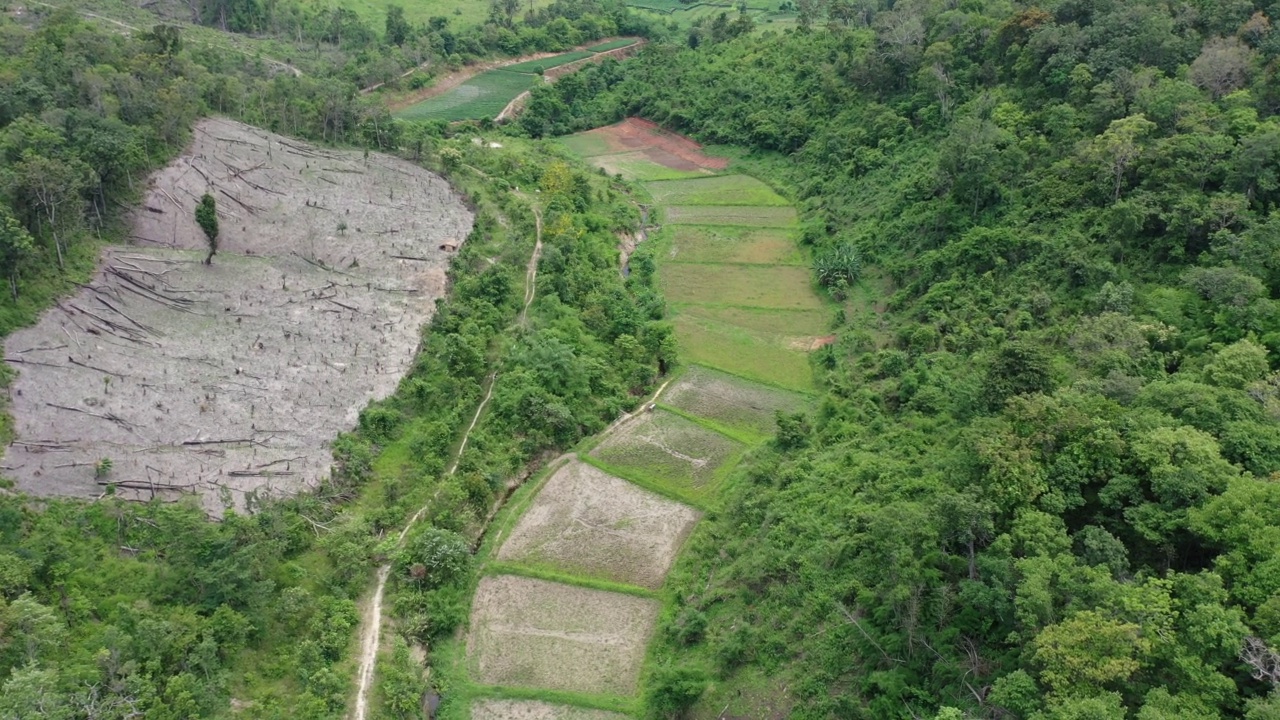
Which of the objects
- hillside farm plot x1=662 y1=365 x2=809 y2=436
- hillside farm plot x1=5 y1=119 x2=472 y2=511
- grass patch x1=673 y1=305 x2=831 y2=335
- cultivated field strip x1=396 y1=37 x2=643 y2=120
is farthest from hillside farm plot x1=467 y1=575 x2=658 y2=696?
cultivated field strip x1=396 y1=37 x2=643 y2=120

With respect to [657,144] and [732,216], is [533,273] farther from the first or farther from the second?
[657,144]

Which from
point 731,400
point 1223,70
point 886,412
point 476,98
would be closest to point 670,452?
point 731,400

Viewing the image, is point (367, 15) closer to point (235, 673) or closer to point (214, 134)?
point (214, 134)

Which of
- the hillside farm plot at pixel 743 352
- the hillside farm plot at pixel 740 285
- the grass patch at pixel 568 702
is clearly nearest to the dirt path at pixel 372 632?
the grass patch at pixel 568 702

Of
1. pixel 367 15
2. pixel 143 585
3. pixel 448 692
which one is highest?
pixel 367 15

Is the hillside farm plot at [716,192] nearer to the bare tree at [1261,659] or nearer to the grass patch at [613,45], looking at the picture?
the grass patch at [613,45]

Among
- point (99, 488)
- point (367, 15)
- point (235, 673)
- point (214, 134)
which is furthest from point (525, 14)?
point (235, 673)

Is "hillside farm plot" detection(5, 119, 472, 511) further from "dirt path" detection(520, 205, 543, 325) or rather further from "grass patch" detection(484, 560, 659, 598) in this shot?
Answer: "grass patch" detection(484, 560, 659, 598)
